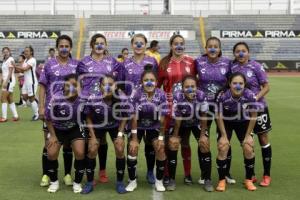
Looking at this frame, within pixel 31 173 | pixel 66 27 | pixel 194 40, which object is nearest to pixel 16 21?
pixel 66 27

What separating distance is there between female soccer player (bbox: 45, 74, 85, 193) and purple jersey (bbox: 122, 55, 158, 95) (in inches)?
27.8

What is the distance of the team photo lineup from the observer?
5664 millimetres

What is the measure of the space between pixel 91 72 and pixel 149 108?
3.02ft

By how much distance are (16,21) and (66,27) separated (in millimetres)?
5189

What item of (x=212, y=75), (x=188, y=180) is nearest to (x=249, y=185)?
(x=188, y=180)

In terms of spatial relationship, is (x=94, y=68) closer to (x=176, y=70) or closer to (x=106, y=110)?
(x=106, y=110)

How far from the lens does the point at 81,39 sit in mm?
40719

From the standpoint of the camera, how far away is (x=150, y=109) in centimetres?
569

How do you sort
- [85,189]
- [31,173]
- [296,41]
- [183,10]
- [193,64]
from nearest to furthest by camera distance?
[85,189], [193,64], [31,173], [296,41], [183,10]

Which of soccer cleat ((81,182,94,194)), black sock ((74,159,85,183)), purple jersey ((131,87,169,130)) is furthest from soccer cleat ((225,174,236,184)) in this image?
black sock ((74,159,85,183))

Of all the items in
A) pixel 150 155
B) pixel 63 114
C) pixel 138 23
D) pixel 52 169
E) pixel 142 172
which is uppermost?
pixel 138 23

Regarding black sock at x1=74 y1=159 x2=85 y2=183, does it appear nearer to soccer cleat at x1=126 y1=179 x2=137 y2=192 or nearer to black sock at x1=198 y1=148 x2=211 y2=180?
soccer cleat at x1=126 y1=179 x2=137 y2=192

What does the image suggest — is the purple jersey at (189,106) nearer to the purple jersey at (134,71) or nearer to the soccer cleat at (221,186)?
the purple jersey at (134,71)

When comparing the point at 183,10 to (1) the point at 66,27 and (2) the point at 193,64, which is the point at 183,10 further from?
(2) the point at 193,64
